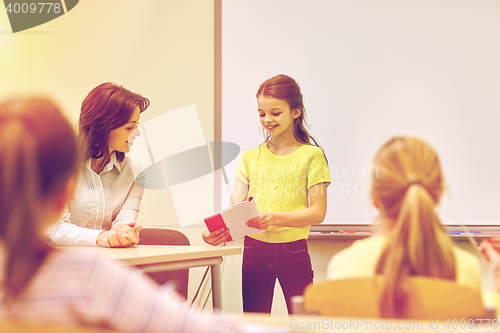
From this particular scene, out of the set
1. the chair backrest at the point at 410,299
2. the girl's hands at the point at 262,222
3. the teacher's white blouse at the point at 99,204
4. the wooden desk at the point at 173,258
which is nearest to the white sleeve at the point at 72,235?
the teacher's white blouse at the point at 99,204

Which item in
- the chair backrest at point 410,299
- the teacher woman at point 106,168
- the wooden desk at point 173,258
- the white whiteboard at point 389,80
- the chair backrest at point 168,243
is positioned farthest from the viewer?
the white whiteboard at point 389,80

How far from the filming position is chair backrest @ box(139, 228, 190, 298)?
1.95 metres

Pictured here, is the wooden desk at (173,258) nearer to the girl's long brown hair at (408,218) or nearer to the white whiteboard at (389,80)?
the girl's long brown hair at (408,218)

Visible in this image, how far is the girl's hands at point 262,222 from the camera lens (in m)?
1.61

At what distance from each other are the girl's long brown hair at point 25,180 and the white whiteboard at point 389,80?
2.02 m

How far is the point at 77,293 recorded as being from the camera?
544mm

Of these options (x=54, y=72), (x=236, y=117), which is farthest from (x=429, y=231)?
(x=54, y=72)

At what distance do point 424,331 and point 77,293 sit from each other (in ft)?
1.96

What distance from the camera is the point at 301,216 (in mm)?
1674

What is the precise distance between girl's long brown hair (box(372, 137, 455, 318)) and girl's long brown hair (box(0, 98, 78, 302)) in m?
0.61

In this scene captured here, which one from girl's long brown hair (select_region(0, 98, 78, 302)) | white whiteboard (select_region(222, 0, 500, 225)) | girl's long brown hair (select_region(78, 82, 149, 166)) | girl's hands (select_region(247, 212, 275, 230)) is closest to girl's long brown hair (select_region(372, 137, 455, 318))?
girl's long brown hair (select_region(0, 98, 78, 302))

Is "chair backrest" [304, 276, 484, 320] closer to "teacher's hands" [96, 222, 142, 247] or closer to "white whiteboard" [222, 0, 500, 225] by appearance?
"teacher's hands" [96, 222, 142, 247]

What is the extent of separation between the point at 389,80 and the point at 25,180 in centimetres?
238

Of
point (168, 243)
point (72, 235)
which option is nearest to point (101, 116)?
point (72, 235)
